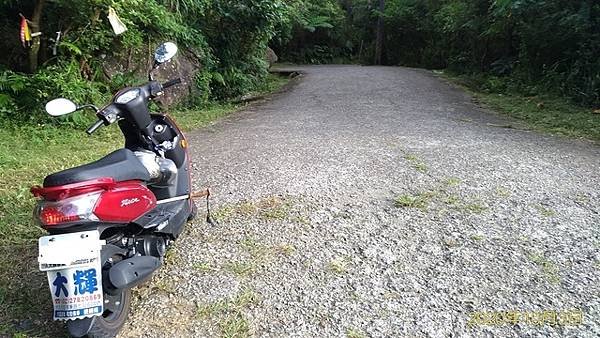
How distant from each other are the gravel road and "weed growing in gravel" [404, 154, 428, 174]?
0.13ft

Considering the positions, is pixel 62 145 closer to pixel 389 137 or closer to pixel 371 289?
pixel 389 137

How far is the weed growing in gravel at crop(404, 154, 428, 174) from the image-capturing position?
181 inches

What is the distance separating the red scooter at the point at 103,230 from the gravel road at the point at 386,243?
271 millimetres

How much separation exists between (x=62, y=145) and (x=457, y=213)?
429 centimetres

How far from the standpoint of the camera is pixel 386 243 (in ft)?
9.99

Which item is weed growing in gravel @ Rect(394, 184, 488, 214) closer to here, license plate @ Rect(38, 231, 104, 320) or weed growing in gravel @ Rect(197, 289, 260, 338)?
weed growing in gravel @ Rect(197, 289, 260, 338)

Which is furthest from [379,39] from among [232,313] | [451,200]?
[232,313]

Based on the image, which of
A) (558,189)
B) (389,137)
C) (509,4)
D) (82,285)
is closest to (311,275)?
(82,285)

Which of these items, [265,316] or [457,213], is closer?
[265,316]

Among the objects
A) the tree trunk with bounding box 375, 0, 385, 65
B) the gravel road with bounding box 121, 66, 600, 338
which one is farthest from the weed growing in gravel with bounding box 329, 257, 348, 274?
the tree trunk with bounding box 375, 0, 385, 65

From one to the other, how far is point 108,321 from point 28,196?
2192mm

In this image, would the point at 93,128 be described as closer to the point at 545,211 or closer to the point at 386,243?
the point at 386,243

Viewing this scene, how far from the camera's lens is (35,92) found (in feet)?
19.7

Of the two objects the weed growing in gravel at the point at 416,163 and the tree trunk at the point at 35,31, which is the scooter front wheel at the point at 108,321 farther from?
the tree trunk at the point at 35,31
